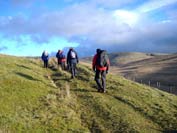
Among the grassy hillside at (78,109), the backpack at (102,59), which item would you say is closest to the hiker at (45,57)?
the grassy hillside at (78,109)

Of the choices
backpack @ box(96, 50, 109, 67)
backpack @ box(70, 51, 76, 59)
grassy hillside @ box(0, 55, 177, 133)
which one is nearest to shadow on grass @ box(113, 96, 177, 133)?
grassy hillside @ box(0, 55, 177, 133)

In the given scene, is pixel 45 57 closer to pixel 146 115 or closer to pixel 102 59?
pixel 102 59

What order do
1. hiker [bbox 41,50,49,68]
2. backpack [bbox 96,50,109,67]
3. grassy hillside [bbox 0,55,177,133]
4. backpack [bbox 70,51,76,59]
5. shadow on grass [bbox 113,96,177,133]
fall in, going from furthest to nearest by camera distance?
hiker [bbox 41,50,49,68] → backpack [bbox 70,51,76,59] → backpack [bbox 96,50,109,67] → shadow on grass [bbox 113,96,177,133] → grassy hillside [bbox 0,55,177,133]

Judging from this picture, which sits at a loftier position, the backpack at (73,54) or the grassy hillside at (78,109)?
the backpack at (73,54)

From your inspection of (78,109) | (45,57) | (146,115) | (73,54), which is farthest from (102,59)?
(45,57)

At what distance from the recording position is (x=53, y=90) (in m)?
23.1

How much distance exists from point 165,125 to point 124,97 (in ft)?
17.1

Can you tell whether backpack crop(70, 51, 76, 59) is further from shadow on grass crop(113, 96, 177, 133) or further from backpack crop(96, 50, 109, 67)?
shadow on grass crop(113, 96, 177, 133)

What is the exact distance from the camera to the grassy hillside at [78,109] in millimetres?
16881

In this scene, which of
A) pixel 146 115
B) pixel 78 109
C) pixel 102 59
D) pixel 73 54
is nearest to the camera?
pixel 146 115

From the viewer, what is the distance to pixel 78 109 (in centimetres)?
1981

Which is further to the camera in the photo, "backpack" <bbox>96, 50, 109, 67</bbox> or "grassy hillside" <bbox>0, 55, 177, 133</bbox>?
"backpack" <bbox>96, 50, 109, 67</bbox>

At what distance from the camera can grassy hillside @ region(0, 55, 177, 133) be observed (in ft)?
55.4

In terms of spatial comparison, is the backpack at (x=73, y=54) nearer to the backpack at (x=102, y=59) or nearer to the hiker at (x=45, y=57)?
the backpack at (x=102, y=59)
